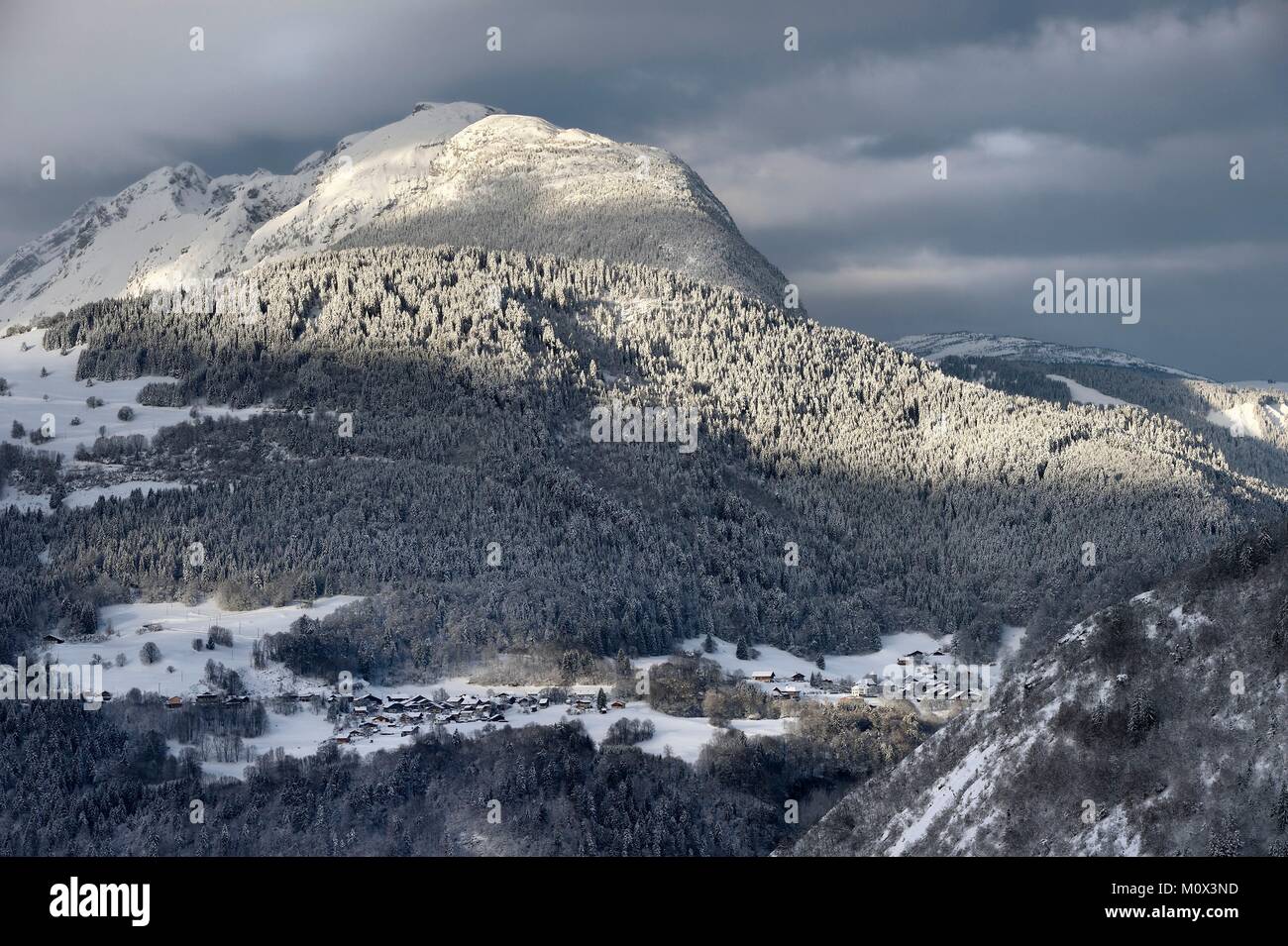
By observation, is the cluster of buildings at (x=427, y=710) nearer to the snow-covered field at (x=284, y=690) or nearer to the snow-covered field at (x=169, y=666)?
the snow-covered field at (x=284, y=690)

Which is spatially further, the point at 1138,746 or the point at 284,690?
the point at 284,690

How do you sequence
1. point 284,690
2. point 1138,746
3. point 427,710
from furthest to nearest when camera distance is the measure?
1. point 284,690
2. point 427,710
3. point 1138,746

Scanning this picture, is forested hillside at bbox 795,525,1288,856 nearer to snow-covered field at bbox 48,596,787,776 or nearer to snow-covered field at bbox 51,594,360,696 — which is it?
snow-covered field at bbox 48,596,787,776

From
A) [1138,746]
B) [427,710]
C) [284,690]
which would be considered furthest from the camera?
[284,690]

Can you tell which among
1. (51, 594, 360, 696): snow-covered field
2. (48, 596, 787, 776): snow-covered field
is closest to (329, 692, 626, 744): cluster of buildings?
(48, 596, 787, 776): snow-covered field

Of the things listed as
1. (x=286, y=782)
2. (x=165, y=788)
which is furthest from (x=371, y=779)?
(x=165, y=788)

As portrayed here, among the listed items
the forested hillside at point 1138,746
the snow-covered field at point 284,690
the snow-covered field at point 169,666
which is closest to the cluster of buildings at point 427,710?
the snow-covered field at point 284,690

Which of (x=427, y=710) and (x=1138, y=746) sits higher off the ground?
(x=1138, y=746)

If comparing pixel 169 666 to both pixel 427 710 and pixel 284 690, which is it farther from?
pixel 427 710

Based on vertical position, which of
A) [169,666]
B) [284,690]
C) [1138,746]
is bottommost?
[284,690]

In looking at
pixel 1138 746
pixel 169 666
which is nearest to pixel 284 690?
pixel 169 666

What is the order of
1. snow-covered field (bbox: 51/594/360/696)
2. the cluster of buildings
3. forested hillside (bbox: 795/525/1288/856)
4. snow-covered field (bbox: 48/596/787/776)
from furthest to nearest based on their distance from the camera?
snow-covered field (bbox: 51/594/360/696), the cluster of buildings, snow-covered field (bbox: 48/596/787/776), forested hillside (bbox: 795/525/1288/856)

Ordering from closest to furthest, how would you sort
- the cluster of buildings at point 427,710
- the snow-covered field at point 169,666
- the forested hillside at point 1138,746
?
1. the forested hillside at point 1138,746
2. the cluster of buildings at point 427,710
3. the snow-covered field at point 169,666
